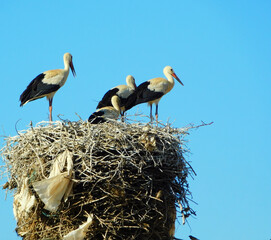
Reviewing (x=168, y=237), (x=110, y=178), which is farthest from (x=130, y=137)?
(x=168, y=237)

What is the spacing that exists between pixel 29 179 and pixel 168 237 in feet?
6.01

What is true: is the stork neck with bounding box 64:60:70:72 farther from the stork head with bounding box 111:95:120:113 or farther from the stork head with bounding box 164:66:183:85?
the stork head with bounding box 164:66:183:85

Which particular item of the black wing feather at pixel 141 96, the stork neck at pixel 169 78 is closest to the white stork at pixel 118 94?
the black wing feather at pixel 141 96

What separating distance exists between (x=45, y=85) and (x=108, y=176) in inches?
134

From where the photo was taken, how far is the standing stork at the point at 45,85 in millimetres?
10414

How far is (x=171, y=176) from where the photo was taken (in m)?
8.20

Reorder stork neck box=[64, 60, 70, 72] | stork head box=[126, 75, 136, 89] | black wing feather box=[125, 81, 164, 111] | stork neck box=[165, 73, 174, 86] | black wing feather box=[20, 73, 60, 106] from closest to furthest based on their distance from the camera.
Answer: black wing feather box=[20, 73, 60, 106], stork neck box=[64, 60, 70, 72], black wing feather box=[125, 81, 164, 111], stork neck box=[165, 73, 174, 86], stork head box=[126, 75, 136, 89]

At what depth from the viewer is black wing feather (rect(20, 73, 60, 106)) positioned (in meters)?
10.4

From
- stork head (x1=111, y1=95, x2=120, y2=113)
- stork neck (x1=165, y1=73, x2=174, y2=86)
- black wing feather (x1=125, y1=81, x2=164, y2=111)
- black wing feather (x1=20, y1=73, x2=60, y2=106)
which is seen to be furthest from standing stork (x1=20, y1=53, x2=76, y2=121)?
stork neck (x1=165, y1=73, x2=174, y2=86)

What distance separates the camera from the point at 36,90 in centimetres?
1046

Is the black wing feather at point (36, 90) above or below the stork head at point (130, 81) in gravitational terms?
below

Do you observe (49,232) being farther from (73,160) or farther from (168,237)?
(168,237)

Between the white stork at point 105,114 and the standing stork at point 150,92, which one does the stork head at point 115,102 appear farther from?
the standing stork at point 150,92

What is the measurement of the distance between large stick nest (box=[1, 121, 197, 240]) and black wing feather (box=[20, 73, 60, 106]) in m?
2.18
